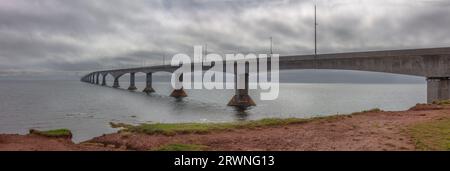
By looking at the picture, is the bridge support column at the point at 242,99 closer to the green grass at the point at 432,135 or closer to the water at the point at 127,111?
the water at the point at 127,111

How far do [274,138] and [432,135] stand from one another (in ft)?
19.3

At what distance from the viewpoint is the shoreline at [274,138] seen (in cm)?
1199

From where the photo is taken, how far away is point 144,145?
543 inches

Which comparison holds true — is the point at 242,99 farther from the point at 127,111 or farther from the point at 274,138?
the point at 274,138

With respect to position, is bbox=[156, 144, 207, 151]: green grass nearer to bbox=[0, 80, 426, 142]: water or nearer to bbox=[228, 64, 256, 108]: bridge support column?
bbox=[0, 80, 426, 142]: water

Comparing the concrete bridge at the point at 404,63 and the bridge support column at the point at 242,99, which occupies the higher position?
the concrete bridge at the point at 404,63

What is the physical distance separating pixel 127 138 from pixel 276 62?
45383 mm

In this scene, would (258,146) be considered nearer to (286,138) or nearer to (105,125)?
(286,138)

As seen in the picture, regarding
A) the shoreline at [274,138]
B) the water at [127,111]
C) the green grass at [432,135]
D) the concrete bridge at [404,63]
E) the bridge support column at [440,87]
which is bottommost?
the water at [127,111]

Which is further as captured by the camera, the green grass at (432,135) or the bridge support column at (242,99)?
the bridge support column at (242,99)

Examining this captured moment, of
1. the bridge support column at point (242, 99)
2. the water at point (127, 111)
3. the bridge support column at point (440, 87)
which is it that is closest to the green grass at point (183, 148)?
the water at point (127, 111)

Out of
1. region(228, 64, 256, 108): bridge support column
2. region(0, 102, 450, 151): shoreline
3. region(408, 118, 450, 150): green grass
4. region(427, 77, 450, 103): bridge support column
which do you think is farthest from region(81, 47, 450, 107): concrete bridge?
region(408, 118, 450, 150): green grass

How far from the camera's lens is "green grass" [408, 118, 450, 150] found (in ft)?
36.9

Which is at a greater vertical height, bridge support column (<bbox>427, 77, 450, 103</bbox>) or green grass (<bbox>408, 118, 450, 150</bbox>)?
bridge support column (<bbox>427, 77, 450, 103</bbox>)
